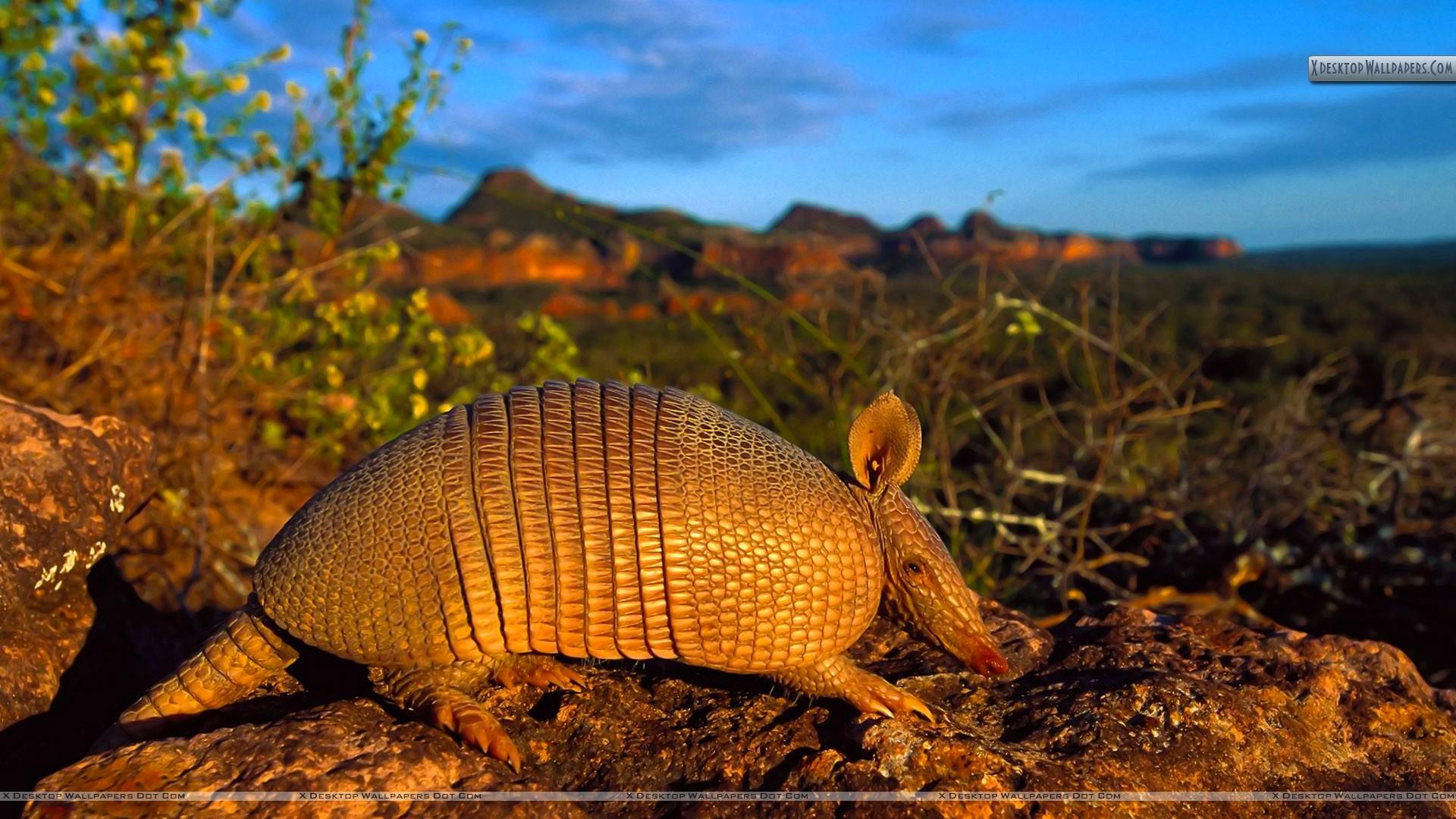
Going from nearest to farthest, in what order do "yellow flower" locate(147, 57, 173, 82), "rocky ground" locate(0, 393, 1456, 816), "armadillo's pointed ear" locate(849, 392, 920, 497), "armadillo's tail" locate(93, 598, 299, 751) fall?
"rocky ground" locate(0, 393, 1456, 816)
"armadillo's tail" locate(93, 598, 299, 751)
"armadillo's pointed ear" locate(849, 392, 920, 497)
"yellow flower" locate(147, 57, 173, 82)

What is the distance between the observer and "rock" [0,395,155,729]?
3.48 m

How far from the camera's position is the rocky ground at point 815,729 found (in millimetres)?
2799

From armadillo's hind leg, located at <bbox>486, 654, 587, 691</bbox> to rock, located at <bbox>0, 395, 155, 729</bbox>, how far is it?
1707mm

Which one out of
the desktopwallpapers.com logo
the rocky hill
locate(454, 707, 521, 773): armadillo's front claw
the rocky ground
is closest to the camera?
the rocky ground

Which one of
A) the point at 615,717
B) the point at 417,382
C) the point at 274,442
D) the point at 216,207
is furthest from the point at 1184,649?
the point at 216,207

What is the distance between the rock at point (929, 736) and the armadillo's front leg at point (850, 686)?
0.17ft

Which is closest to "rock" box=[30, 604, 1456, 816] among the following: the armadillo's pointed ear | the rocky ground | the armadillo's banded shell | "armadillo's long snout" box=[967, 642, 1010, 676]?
the rocky ground

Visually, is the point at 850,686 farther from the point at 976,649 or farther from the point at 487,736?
the point at 487,736

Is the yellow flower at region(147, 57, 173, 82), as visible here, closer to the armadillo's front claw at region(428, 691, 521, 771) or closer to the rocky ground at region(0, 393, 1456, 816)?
the rocky ground at region(0, 393, 1456, 816)

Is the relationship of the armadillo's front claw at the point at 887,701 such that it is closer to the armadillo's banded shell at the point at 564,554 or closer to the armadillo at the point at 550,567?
the armadillo at the point at 550,567

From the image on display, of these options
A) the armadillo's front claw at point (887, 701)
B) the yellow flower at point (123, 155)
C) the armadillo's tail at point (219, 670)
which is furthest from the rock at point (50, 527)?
the yellow flower at point (123, 155)

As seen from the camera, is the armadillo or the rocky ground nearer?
the rocky ground

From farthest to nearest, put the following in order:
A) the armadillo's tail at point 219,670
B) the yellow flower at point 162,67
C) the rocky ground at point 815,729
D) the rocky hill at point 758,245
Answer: the yellow flower at point 162,67, the rocky hill at point 758,245, the armadillo's tail at point 219,670, the rocky ground at point 815,729

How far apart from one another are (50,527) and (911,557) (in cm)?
332
